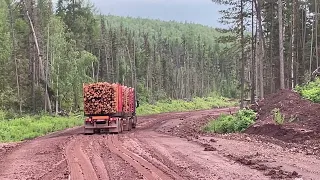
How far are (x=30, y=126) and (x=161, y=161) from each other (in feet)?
61.7

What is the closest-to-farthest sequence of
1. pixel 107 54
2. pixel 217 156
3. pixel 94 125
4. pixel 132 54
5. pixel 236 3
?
pixel 217 156
pixel 94 125
pixel 236 3
pixel 107 54
pixel 132 54

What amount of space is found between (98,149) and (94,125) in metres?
9.32

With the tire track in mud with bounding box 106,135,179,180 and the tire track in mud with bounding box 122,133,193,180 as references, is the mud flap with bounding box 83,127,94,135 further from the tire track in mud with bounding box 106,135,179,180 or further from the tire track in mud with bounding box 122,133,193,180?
the tire track in mud with bounding box 106,135,179,180

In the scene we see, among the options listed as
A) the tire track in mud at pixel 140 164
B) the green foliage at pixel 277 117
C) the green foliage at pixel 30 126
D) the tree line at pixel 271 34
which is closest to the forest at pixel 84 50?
the tree line at pixel 271 34

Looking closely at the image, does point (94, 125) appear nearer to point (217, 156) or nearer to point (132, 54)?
point (217, 156)

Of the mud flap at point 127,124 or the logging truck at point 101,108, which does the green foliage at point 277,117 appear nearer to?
the logging truck at point 101,108

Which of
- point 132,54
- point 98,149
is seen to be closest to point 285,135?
point 98,149

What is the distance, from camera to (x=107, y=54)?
75.9 metres

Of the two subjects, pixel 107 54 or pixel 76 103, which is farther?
pixel 107 54

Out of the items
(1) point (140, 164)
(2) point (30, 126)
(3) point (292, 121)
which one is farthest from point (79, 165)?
(2) point (30, 126)

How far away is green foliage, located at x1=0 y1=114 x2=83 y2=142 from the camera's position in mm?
26797

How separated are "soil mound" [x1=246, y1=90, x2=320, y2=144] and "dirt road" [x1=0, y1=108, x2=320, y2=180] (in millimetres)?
1358

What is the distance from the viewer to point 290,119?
2117 centimetres

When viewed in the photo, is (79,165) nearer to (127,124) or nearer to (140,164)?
(140,164)
